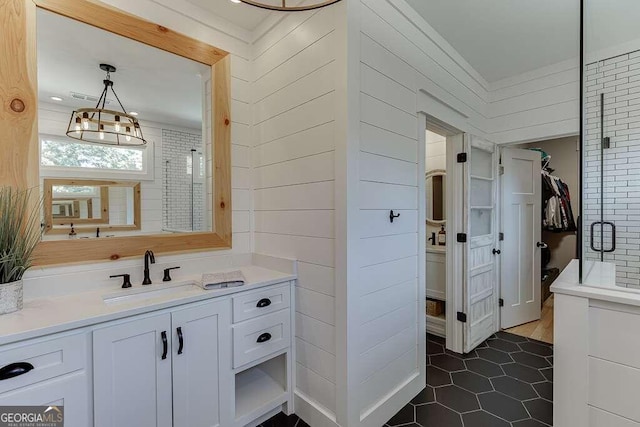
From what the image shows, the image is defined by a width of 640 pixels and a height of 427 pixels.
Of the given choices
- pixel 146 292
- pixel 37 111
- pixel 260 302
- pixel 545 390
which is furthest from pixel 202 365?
pixel 545 390

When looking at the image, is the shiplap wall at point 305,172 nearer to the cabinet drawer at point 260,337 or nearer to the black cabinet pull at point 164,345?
the cabinet drawer at point 260,337

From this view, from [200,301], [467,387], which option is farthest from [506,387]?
[200,301]

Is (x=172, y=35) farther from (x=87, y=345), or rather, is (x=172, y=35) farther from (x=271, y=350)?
(x=271, y=350)

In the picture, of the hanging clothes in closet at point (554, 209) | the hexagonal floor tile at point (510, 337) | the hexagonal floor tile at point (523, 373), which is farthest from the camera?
the hanging clothes in closet at point (554, 209)

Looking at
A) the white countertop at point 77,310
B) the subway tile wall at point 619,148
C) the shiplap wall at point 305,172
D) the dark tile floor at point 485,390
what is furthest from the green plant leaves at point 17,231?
the subway tile wall at point 619,148

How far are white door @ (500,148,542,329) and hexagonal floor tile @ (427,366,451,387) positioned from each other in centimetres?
135

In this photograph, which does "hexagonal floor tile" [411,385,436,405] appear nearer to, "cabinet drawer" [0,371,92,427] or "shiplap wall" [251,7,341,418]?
"shiplap wall" [251,7,341,418]

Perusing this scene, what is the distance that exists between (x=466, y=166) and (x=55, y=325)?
10.3 feet

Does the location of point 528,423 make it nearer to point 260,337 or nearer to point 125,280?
point 260,337

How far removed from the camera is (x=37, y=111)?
1.54m

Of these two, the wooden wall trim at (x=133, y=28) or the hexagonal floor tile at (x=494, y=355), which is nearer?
the wooden wall trim at (x=133, y=28)

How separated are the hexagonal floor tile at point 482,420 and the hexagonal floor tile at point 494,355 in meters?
0.87

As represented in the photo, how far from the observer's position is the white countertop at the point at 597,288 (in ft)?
3.89

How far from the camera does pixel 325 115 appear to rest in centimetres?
178
